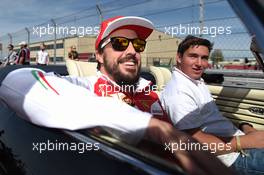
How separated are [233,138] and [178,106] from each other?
1.30ft

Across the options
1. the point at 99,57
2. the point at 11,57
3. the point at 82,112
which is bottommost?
the point at 11,57

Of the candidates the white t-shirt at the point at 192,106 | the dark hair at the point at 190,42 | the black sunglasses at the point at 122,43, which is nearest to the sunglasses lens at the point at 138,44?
the black sunglasses at the point at 122,43

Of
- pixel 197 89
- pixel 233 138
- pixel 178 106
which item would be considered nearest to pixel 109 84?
pixel 178 106

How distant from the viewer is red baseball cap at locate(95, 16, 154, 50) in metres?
2.34

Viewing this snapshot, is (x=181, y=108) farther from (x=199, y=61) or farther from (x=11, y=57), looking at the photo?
(x=11, y=57)

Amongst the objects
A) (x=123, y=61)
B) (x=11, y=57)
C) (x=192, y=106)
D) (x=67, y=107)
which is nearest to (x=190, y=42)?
(x=192, y=106)

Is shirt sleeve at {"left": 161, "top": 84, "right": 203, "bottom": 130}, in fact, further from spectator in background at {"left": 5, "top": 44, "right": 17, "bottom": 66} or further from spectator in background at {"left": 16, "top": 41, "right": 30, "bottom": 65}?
spectator in background at {"left": 5, "top": 44, "right": 17, "bottom": 66}

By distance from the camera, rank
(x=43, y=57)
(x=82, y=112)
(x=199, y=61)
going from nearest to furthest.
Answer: (x=82, y=112) → (x=199, y=61) → (x=43, y=57)

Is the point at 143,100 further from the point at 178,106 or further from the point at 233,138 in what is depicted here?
the point at 233,138

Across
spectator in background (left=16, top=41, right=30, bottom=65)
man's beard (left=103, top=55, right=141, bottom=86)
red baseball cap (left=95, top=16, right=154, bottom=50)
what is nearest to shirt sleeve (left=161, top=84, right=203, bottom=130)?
man's beard (left=103, top=55, right=141, bottom=86)

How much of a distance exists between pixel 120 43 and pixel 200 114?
0.67 metres

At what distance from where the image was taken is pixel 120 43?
93.1 inches

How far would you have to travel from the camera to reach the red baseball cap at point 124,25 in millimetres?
2336

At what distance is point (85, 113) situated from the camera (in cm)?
126
